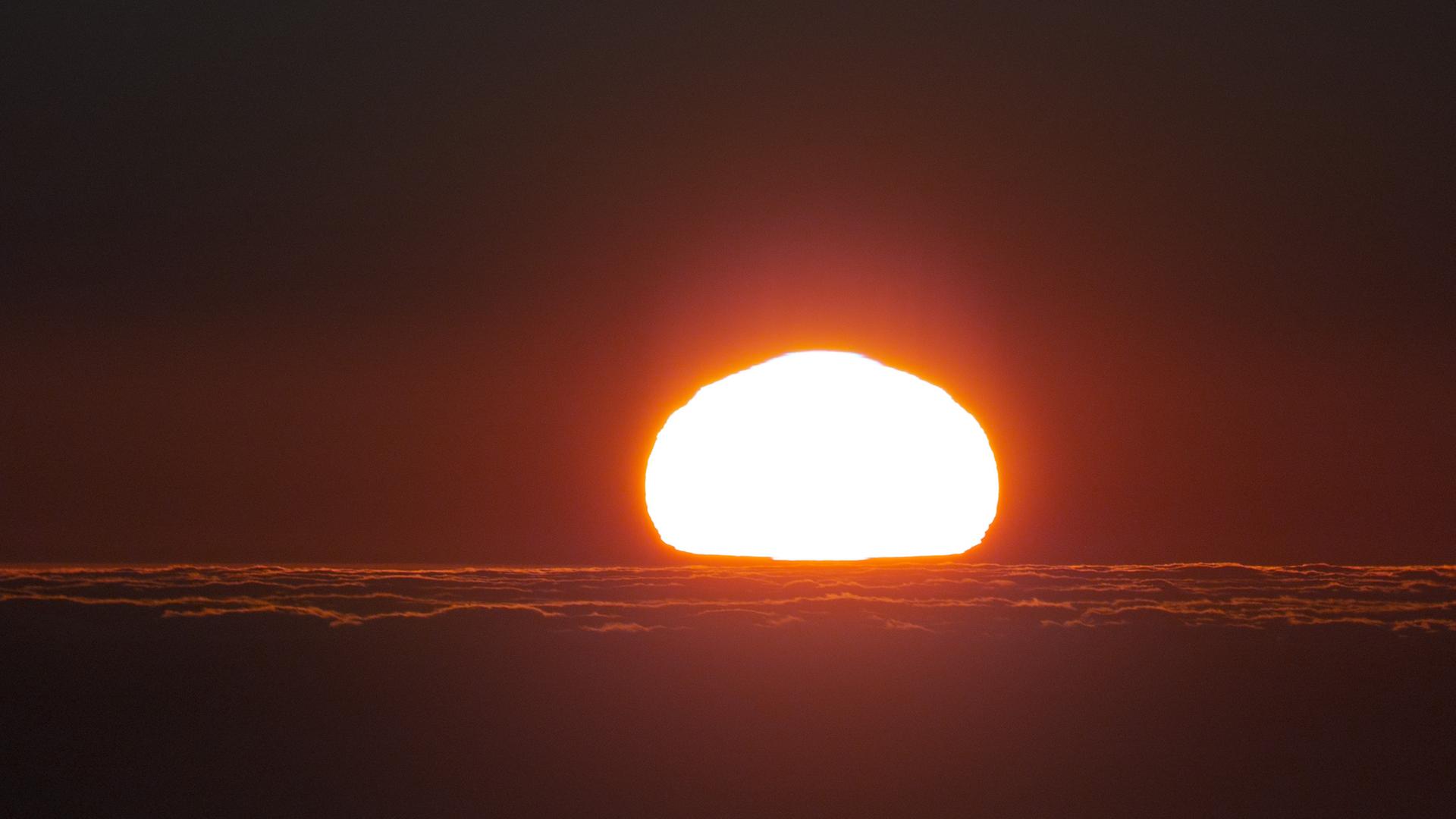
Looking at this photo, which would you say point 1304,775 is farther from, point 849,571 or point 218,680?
point 218,680

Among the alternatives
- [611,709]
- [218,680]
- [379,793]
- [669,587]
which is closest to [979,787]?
[611,709]

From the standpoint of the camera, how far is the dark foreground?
683 centimetres

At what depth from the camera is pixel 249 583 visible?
29.4ft

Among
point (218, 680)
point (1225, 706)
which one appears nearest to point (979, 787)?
point (1225, 706)

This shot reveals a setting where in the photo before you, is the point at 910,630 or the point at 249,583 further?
the point at 249,583

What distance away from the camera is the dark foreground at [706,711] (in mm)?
6828

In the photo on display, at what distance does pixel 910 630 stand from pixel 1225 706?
204 cm

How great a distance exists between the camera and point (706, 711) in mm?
7219

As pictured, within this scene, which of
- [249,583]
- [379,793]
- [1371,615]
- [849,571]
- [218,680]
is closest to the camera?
[379,793]

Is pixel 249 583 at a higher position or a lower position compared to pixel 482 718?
higher

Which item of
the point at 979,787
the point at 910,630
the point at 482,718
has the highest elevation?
the point at 910,630

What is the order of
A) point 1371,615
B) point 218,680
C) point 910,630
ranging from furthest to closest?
point 1371,615, point 910,630, point 218,680

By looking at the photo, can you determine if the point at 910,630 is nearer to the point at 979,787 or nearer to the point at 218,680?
the point at 979,787

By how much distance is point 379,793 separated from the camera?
677 cm
